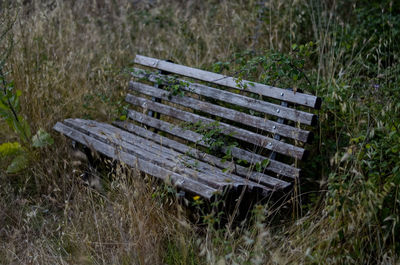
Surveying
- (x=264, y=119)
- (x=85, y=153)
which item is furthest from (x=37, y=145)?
(x=264, y=119)

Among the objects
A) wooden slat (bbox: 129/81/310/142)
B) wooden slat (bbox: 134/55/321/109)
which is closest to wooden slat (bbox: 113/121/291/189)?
wooden slat (bbox: 129/81/310/142)

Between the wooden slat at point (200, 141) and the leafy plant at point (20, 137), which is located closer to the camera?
the wooden slat at point (200, 141)

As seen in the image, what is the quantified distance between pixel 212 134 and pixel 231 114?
224 mm

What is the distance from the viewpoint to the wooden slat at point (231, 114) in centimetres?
293

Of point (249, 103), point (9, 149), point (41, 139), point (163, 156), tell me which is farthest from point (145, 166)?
point (9, 149)

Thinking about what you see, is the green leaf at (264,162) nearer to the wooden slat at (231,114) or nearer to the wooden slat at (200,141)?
the wooden slat at (200,141)

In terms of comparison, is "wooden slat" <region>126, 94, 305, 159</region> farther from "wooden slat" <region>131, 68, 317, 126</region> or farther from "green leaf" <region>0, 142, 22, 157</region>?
"green leaf" <region>0, 142, 22, 157</region>

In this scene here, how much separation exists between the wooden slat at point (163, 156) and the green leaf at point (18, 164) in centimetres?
44

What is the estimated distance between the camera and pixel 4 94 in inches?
141

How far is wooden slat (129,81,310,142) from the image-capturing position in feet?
9.61

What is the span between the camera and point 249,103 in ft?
10.6

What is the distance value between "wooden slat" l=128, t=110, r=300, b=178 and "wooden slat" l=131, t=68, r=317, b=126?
0.24 meters

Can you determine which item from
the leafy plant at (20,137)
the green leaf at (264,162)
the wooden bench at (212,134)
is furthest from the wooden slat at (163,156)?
the leafy plant at (20,137)

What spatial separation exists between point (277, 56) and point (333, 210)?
1.40 meters
